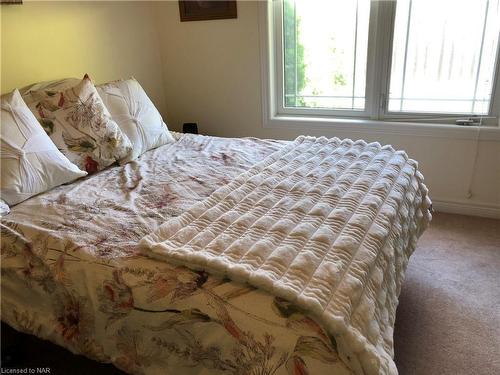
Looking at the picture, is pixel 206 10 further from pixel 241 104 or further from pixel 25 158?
pixel 25 158

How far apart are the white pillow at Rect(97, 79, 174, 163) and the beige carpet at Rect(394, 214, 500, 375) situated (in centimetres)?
153

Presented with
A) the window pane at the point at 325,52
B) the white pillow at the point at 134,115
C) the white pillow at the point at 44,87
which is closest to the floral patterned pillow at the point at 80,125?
the white pillow at the point at 44,87

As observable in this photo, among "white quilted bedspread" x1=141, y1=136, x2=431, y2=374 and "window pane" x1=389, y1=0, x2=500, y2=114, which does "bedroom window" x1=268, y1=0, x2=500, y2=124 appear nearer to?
"window pane" x1=389, y1=0, x2=500, y2=114

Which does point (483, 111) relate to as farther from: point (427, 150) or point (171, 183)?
point (171, 183)

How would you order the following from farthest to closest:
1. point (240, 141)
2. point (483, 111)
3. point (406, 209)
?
point (483, 111) → point (240, 141) → point (406, 209)

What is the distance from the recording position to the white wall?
2680 mm

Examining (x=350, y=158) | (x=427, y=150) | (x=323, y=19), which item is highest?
(x=323, y=19)

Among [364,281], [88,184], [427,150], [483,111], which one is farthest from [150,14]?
[364,281]

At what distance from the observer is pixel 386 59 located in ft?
8.84

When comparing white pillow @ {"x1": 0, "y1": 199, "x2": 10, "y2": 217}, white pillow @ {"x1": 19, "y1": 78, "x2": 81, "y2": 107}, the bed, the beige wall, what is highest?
the beige wall

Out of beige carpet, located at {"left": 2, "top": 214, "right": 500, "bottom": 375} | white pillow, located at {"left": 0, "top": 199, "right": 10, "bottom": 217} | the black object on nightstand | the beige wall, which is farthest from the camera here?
the black object on nightstand

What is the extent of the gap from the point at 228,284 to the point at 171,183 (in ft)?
2.65

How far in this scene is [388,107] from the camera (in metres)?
2.82

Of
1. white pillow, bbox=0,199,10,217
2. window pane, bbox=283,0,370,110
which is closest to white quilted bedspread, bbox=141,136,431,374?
white pillow, bbox=0,199,10,217
